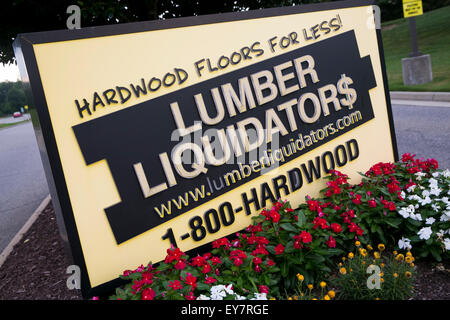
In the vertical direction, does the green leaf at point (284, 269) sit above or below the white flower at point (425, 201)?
above

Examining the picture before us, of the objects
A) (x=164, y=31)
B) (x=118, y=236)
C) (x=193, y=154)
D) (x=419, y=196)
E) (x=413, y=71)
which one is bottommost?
(x=413, y=71)

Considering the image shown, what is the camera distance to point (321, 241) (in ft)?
9.39

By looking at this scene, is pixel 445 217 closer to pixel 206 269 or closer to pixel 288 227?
pixel 288 227

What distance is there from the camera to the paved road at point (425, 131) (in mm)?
5785

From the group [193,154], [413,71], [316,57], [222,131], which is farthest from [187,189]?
[413,71]

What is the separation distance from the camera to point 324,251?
8.98 ft

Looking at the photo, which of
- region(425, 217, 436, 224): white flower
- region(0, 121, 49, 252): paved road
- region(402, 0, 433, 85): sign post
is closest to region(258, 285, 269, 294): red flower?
region(425, 217, 436, 224): white flower

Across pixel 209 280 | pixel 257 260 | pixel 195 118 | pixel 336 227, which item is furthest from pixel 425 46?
pixel 209 280

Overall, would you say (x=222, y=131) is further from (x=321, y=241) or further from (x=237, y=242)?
(x=321, y=241)

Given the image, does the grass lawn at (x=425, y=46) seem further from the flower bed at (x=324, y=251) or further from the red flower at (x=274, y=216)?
the red flower at (x=274, y=216)

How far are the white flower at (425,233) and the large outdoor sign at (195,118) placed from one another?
3.74 feet

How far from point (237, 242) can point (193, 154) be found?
0.84 m

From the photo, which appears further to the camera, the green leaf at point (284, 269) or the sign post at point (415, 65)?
the sign post at point (415, 65)

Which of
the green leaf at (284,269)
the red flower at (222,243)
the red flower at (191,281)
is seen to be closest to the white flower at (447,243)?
the green leaf at (284,269)
